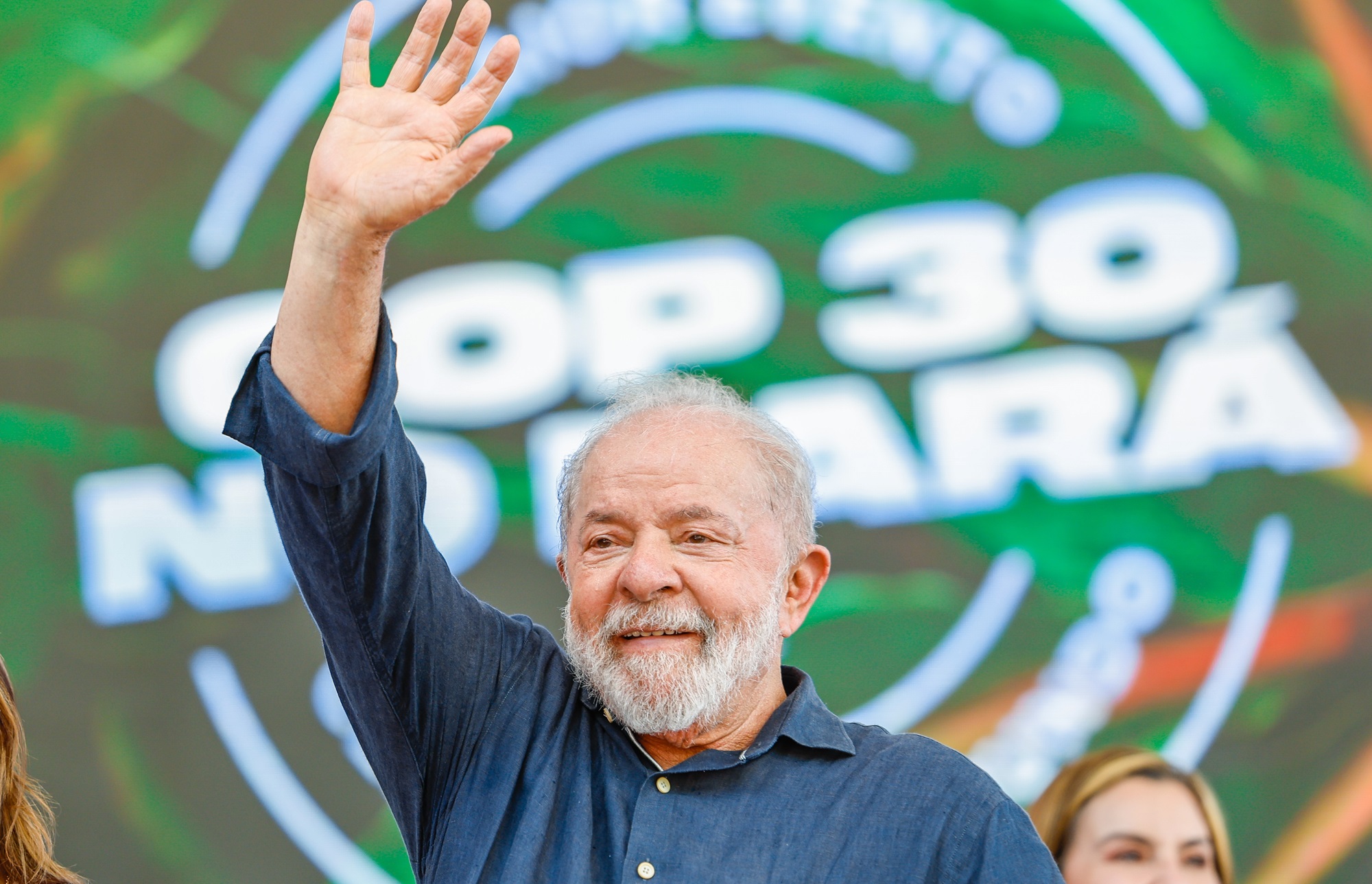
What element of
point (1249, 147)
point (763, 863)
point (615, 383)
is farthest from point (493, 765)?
point (1249, 147)

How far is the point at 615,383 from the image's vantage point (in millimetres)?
1871

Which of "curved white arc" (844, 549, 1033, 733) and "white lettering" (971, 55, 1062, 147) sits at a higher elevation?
"white lettering" (971, 55, 1062, 147)

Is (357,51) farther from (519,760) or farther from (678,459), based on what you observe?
(519,760)

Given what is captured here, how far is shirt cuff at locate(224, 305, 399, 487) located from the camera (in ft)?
4.26

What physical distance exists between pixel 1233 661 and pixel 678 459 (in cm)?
161

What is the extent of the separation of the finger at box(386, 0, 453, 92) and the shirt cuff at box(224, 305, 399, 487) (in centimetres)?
26

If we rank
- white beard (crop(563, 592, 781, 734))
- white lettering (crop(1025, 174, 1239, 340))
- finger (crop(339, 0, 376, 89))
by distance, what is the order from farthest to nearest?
white lettering (crop(1025, 174, 1239, 340)) < white beard (crop(563, 592, 781, 734)) < finger (crop(339, 0, 376, 89))

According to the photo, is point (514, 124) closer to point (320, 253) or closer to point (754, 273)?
point (754, 273)

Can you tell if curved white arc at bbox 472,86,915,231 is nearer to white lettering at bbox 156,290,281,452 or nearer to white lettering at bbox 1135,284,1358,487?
white lettering at bbox 156,290,281,452

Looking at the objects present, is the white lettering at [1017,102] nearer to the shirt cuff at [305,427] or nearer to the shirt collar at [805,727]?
the shirt collar at [805,727]

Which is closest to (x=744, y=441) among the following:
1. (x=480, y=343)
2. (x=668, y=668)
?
(x=668, y=668)

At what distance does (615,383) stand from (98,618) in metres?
1.54

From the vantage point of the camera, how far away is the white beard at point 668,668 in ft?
4.97

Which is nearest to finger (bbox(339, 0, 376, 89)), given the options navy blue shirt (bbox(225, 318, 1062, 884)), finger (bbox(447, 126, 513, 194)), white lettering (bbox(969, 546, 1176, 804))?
finger (bbox(447, 126, 513, 194))
